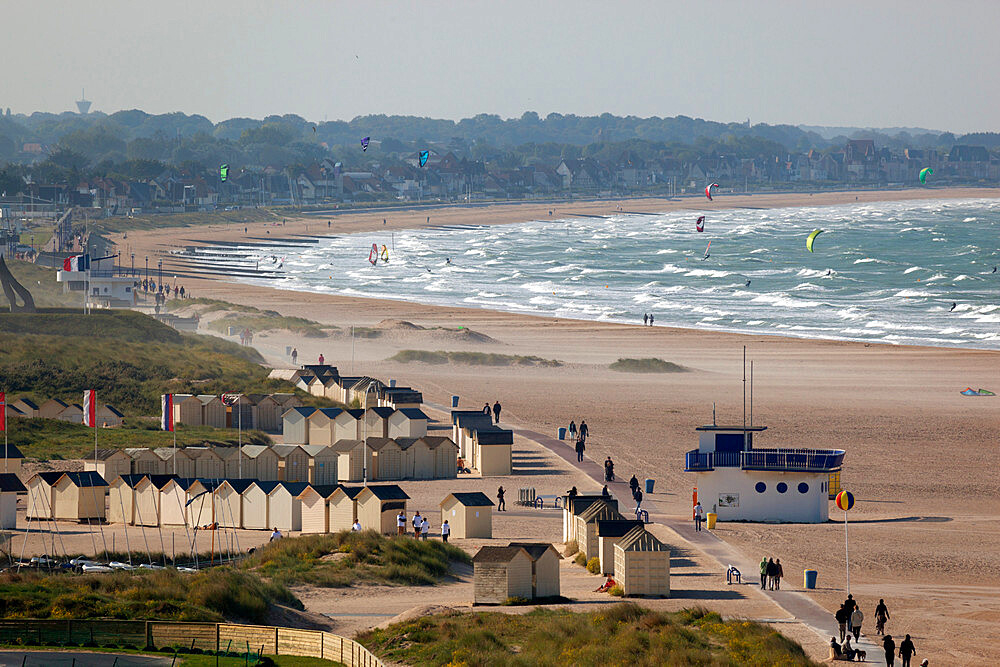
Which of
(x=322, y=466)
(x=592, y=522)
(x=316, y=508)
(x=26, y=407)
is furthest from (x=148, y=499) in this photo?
(x=26, y=407)

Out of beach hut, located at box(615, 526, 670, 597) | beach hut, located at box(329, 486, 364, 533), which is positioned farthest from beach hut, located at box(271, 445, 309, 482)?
beach hut, located at box(615, 526, 670, 597)

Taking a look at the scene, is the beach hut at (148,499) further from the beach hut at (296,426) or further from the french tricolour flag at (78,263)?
the french tricolour flag at (78,263)

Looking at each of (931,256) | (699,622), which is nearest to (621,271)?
(931,256)

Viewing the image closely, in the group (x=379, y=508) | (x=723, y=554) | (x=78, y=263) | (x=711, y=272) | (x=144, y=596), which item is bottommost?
(x=723, y=554)

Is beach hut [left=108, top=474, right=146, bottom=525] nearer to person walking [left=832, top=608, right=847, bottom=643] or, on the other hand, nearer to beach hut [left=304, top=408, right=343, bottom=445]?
beach hut [left=304, top=408, right=343, bottom=445]

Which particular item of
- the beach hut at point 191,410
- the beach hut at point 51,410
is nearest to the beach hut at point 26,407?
the beach hut at point 51,410

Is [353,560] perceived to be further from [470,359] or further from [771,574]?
[470,359]
